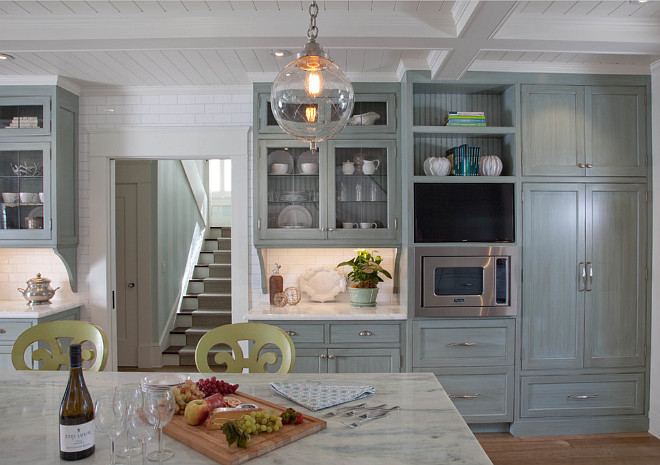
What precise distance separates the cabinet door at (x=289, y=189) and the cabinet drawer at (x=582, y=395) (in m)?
2.01

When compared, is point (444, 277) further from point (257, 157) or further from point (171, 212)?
point (171, 212)

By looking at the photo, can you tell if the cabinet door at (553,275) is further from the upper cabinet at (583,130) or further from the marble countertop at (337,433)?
the marble countertop at (337,433)

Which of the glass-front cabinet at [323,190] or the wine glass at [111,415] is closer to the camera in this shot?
the wine glass at [111,415]

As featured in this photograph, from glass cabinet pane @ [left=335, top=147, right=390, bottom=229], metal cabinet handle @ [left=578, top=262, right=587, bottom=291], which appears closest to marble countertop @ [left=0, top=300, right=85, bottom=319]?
glass cabinet pane @ [left=335, top=147, right=390, bottom=229]

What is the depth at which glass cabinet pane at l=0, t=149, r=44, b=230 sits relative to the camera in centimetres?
399

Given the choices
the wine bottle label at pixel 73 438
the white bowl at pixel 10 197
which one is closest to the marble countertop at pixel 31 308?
the white bowl at pixel 10 197

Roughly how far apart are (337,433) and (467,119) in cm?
284

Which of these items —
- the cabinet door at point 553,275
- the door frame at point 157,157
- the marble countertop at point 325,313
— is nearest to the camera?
the marble countertop at point 325,313

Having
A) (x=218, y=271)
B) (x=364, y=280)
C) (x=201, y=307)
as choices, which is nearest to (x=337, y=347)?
(x=364, y=280)

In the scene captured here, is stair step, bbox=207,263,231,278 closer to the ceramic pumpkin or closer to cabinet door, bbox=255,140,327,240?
cabinet door, bbox=255,140,327,240

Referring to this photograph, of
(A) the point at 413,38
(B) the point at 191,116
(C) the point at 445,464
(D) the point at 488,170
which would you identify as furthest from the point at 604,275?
(B) the point at 191,116

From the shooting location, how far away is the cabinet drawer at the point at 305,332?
363 centimetres

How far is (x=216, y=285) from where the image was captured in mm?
6211

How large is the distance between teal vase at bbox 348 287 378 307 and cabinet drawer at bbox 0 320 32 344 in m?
2.37
